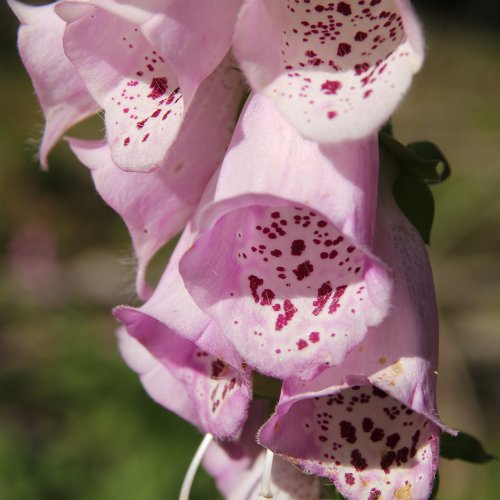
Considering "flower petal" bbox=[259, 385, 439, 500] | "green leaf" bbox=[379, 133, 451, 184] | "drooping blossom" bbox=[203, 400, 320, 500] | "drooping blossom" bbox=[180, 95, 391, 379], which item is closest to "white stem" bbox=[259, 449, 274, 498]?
"drooping blossom" bbox=[203, 400, 320, 500]

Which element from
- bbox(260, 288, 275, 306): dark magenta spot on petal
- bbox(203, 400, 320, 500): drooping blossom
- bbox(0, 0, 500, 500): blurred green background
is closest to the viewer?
bbox(260, 288, 275, 306): dark magenta spot on petal

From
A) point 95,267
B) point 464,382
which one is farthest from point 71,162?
point 464,382

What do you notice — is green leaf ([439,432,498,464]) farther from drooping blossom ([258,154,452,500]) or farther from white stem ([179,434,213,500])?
white stem ([179,434,213,500])

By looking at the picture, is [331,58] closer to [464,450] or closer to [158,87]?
[158,87]

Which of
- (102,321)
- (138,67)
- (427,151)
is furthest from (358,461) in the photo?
(102,321)

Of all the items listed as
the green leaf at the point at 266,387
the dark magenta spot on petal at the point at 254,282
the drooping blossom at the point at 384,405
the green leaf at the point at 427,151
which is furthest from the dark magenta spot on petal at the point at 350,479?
the green leaf at the point at 427,151

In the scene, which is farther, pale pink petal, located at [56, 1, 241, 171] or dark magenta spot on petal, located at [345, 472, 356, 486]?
dark magenta spot on petal, located at [345, 472, 356, 486]
